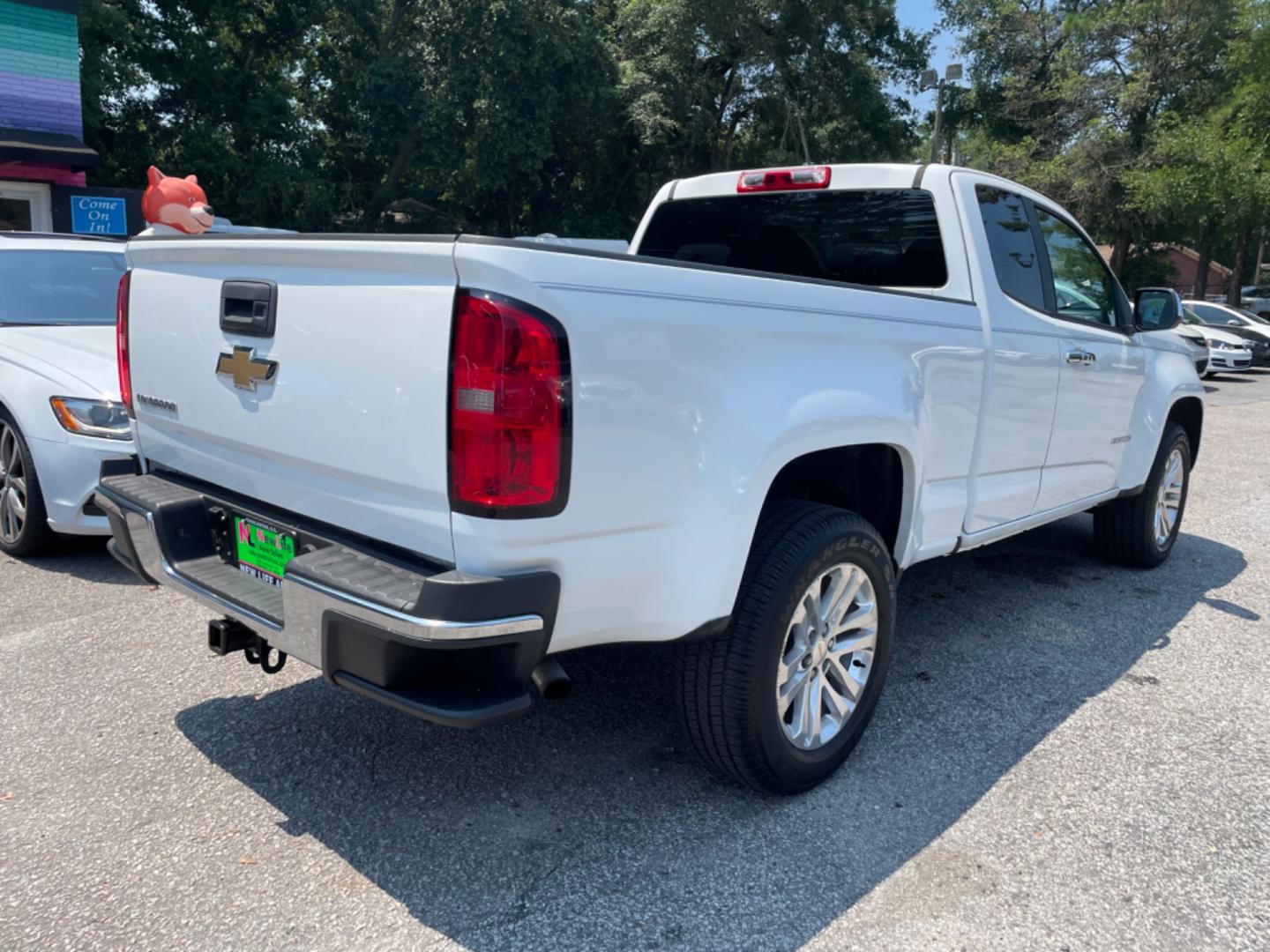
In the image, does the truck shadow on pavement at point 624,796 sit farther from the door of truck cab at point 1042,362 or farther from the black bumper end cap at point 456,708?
the door of truck cab at point 1042,362

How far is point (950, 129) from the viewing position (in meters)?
34.9

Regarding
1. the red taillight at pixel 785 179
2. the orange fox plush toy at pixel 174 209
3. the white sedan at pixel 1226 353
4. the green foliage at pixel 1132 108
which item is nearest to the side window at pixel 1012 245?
the red taillight at pixel 785 179

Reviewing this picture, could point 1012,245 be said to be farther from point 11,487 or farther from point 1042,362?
point 11,487

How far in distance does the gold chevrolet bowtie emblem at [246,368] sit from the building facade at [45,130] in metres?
13.2

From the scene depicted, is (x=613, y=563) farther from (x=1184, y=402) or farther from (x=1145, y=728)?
(x=1184, y=402)

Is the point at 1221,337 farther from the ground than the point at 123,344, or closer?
closer

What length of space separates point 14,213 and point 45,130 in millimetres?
1291

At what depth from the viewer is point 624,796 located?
301cm

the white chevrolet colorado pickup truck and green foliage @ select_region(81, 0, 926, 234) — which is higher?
green foliage @ select_region(81, 0, 926, 234)

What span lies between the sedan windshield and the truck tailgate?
312 cm

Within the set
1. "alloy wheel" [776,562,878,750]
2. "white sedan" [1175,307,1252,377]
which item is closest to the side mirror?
"alloy wheel" [776,562,878,750]

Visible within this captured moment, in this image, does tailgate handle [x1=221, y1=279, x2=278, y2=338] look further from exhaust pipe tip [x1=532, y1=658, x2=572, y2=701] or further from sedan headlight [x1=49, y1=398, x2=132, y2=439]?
sedan headlight [x1=49, y1=398, x2=132, y2=439]

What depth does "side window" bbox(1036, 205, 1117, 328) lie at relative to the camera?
451cm

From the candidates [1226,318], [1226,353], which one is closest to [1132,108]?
[1226,318]
